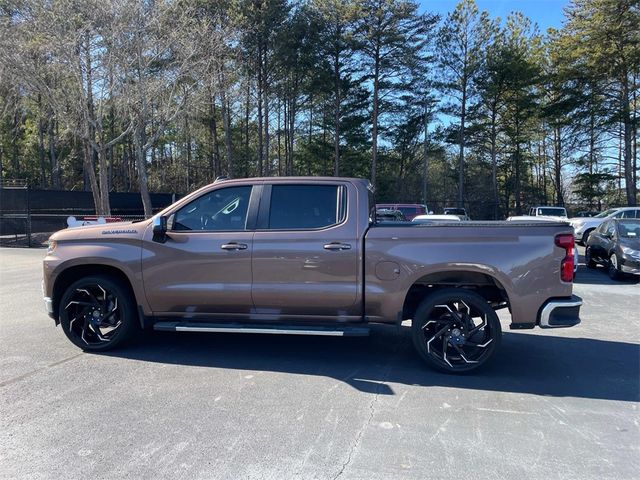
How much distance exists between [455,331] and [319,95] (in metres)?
34.4

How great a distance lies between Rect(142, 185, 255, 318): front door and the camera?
205 inches

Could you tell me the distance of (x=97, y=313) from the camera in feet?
18.5

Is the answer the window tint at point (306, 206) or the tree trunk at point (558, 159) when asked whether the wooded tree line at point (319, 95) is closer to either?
the tree trunk at point (558, 159)

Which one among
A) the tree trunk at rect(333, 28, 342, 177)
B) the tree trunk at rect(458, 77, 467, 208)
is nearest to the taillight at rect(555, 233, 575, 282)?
the tree trunk at rect(333, 28, 342, 177)

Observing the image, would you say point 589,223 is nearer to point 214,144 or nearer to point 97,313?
point 97,313

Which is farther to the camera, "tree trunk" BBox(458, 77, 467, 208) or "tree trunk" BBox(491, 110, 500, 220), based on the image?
"tree trunk" BBox(491, 110, 500, 220)

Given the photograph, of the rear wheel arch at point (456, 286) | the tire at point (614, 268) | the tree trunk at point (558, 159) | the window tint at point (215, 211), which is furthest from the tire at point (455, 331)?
the tree trunk at point (558, 159)

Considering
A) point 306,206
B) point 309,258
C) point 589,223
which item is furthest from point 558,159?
point 309,258

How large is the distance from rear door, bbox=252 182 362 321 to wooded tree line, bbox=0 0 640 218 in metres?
18.1

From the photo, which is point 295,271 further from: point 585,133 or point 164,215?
point 585,133

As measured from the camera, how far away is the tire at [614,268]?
11.7 m

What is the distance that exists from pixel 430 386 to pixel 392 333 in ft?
6.49

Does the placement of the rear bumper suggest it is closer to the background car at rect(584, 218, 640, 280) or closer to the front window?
the background car at rect(584, 218, 640, 280)

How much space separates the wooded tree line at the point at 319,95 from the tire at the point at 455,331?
1944cm
